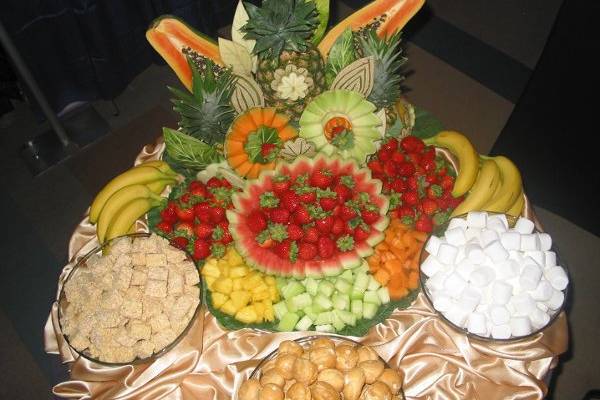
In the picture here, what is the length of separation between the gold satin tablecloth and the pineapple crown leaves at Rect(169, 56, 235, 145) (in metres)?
0.79

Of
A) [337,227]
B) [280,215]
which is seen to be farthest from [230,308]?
[337,227]

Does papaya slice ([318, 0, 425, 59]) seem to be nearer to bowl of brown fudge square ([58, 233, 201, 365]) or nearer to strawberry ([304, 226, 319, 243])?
strawberry ([304, 226, 319, 243])

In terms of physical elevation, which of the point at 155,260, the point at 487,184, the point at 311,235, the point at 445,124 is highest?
the point at 155,260

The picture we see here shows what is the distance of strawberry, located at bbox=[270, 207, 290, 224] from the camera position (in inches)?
74.7

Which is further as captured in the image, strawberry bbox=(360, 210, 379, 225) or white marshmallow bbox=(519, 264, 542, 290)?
strawberry bbox=(360, 210, 379, 225)

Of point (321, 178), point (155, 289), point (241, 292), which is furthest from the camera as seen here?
point (321, 178)

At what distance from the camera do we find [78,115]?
A: 369 centimetres

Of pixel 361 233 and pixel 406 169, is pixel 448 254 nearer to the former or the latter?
pixel 361 233

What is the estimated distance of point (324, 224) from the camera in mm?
1898

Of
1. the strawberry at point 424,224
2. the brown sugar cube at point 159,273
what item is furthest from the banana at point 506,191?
the brown sugar cube at point 159,273

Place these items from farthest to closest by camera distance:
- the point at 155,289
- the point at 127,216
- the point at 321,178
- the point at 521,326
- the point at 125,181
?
the point at 125,181 → the point at 127,216 → the point at 321,178 → the point at 155,289 → the point at 521,326

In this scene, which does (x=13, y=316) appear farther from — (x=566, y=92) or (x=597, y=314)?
(x=597, y=314)

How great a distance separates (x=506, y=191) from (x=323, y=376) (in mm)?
1062

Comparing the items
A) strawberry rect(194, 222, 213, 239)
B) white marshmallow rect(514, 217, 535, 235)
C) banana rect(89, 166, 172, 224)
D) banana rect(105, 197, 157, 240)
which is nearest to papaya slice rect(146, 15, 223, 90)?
banana rect(89, 166, 172, 224)
